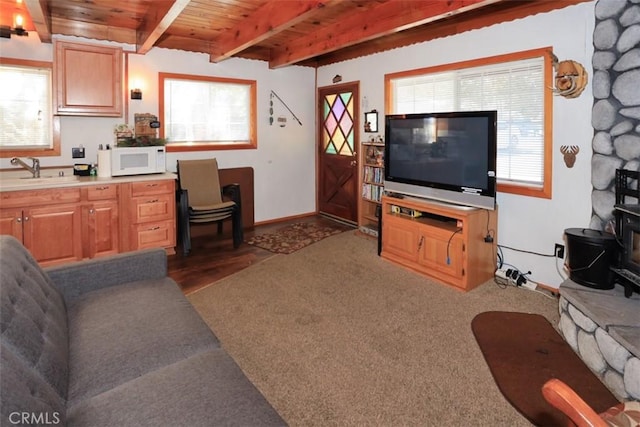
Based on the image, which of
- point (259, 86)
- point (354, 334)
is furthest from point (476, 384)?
point (259, 86)

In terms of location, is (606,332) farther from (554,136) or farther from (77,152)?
(77,152)

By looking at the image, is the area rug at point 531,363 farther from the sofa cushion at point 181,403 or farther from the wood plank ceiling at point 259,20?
the wood plank ceiling at point 259,20

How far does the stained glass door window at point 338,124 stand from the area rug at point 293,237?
117cm

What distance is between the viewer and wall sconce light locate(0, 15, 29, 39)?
3775 millimetres

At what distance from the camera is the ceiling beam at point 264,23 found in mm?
3141

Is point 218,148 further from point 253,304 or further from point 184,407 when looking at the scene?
point 184,407

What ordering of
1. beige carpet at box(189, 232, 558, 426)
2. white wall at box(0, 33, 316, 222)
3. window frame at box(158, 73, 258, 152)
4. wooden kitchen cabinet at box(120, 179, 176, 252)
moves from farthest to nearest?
window frame at box(158, 73, 258, 152) → white wall at box(0, 33, 316, 222) → wooden kitchen cabinet at box(120, 179, 176, 252) → beige carpet at box(189, 232, 558, 426)

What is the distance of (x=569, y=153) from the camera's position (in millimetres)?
3254

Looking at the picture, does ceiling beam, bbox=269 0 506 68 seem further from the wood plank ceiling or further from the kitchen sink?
the kitchen sink

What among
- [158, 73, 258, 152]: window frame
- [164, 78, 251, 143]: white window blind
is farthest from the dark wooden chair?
[164, 78, 251, 143]: white window blind

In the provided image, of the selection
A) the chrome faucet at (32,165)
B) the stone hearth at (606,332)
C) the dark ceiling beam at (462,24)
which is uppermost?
the dark ceiling beam at (462,24)

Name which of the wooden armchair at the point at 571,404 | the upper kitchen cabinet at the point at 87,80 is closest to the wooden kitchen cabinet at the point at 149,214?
the upper kitchen cabinet at the point at 87,80

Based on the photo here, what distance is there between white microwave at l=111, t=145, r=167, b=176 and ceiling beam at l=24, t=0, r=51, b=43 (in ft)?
3.94

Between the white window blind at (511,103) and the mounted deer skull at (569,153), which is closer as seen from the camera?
the mounted deer skull at (569,153)
